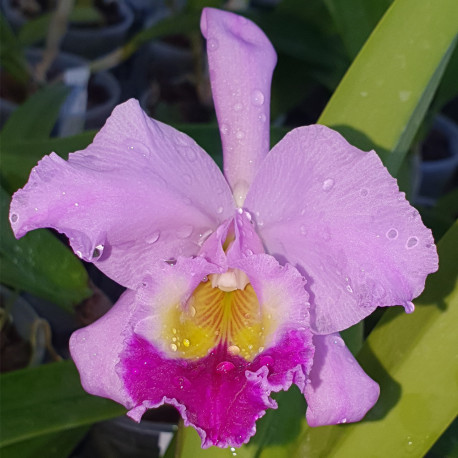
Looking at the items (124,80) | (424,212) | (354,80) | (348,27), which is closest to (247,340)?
(354,80)

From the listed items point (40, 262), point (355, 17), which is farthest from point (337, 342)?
point (355, 17)

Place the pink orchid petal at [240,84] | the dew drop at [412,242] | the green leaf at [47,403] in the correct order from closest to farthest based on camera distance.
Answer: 1. the dew drop at [412,242]
2. the pink orchid petal at [240,84]
3. the green leaf at [47,403]

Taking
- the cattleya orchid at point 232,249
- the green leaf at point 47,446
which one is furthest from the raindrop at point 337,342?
the green leaf at point 47,446

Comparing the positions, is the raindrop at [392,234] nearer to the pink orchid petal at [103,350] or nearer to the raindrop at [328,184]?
the raindrop at [328,184]

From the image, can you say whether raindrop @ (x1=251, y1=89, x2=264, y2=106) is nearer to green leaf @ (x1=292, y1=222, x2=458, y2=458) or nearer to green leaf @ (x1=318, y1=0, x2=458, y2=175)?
green leaf @ (x1=318, y1=0, x2=458, y2=175)

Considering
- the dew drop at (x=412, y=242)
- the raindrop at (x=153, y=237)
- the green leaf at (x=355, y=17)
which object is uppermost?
the dew drop at (x=412, y=242)

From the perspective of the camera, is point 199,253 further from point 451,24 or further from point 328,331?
point 451,24

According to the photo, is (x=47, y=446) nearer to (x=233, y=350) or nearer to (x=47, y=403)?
(x=47, y=403)
